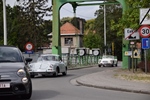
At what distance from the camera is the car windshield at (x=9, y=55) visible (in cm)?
1180

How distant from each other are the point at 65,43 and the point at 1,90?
272 ft

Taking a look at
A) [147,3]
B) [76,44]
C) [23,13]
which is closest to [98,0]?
[147,3]

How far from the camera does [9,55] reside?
12.0m

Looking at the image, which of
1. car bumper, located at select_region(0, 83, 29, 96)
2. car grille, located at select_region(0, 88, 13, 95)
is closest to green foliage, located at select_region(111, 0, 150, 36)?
car bumper, located at select_region(0, 83, 29, 96)

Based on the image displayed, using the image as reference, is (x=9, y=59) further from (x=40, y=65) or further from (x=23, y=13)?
(x=23, y=13)

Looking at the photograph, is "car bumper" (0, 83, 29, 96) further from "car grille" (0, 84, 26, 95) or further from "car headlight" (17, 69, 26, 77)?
"car headlight" (17, 69, 26, 77)

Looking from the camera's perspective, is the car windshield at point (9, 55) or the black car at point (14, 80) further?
the car windshield at point (9, 55)

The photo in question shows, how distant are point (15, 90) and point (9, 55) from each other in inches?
67.8

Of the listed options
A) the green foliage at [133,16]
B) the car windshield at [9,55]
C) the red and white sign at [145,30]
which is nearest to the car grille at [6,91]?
the car windshield at [9,55]

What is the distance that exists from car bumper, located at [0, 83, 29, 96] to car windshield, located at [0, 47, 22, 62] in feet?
4.49

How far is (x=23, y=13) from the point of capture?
61469 mm

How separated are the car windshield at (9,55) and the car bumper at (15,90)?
4.49 ft

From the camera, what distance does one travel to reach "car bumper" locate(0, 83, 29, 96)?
34.6 feet

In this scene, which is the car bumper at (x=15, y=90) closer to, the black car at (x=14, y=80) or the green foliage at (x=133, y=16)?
the black car at (x=14, y=80)
